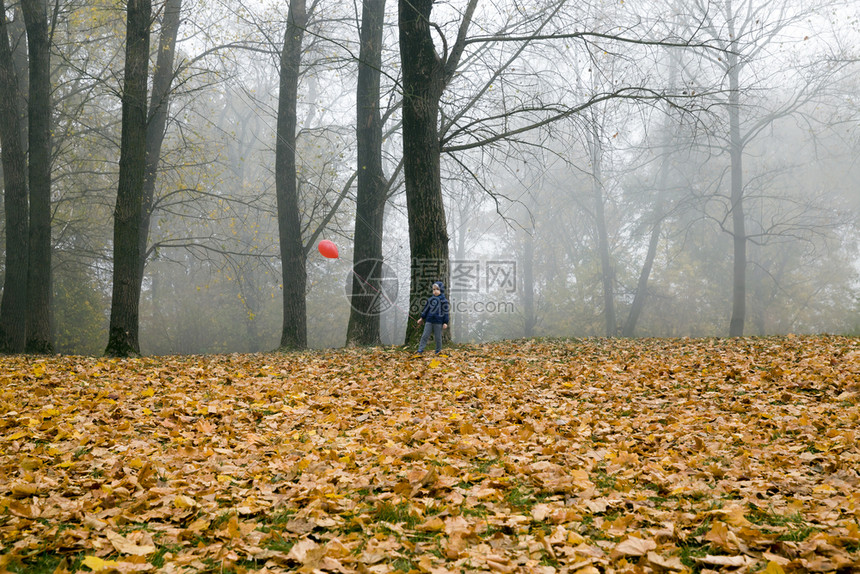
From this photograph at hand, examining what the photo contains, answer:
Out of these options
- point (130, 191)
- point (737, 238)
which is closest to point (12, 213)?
point (130, 191)

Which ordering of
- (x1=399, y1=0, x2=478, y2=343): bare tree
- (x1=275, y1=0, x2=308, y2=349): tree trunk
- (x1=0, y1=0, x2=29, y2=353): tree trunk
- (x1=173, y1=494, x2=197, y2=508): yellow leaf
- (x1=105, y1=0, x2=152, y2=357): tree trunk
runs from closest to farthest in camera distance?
(x1=173, y1=494, x2=197, y2=508): yellow leaf < (x1=399, y1=0, x2=478, y2=343): bare tree < (x1=105, y1=0, x2=152, y2=357): tree trunk < (x1=0, y1=0, x2=29, y2=353): tree trunk < (x1=275, y1=0, x2=308, y2=349): tree trunk

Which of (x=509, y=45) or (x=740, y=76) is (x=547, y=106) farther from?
(x=740, y=76)

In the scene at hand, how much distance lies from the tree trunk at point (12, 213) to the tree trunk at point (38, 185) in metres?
0.59

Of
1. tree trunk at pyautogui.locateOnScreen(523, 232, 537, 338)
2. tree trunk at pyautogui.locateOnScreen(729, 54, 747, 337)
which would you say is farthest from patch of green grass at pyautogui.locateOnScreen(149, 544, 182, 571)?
tree trunk at pyautogui.locateOnScreen(523, 232, 537, 338)

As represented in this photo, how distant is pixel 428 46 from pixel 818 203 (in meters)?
25.3

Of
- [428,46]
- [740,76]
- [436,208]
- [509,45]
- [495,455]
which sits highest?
[740,76]

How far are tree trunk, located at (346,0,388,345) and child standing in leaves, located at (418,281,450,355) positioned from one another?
2.74 metres

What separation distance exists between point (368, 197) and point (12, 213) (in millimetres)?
7305

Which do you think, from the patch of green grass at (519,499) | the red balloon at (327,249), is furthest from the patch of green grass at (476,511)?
the red balloon at (327,249)

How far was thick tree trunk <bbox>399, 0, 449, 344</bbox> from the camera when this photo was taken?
30.2 ft

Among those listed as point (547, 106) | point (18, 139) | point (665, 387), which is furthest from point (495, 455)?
point (18, 139)

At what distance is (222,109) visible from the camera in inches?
1368

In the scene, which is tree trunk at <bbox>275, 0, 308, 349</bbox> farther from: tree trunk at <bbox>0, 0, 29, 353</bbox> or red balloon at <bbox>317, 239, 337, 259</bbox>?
tree trunk at <bbox>0, 0, 29, 353</bbox>

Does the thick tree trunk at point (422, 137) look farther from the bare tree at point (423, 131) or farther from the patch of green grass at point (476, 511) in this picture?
the patch of green grass at point (476, 511)
